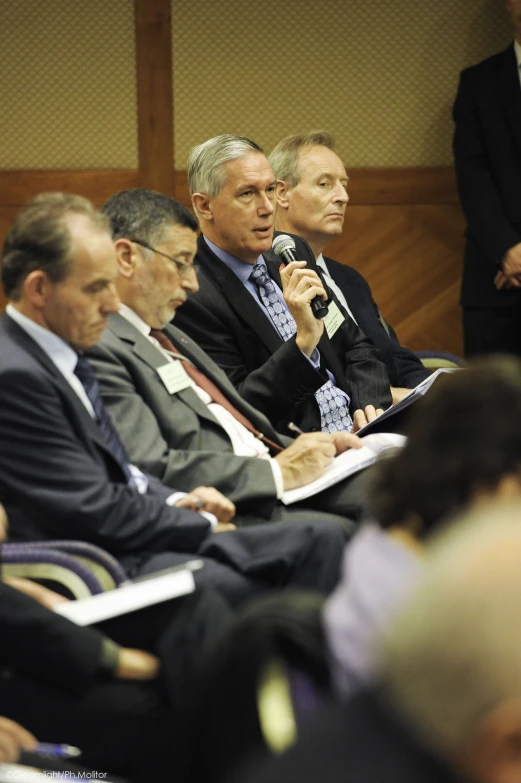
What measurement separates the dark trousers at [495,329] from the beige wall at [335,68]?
1.23 meters

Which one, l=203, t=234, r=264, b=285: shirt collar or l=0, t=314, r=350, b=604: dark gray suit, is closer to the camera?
l=0, t=314, r=350, b=604: dark gray suit

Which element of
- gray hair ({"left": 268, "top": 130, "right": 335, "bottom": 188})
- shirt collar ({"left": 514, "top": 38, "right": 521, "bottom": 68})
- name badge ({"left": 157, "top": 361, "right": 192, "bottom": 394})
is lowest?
name badge ({"left": 157, "top": 361, "right": 192, "bottom": 394})

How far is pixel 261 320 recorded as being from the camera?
12.3 feet

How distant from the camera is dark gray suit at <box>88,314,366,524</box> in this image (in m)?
2.85

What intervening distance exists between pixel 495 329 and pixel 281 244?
187 cm

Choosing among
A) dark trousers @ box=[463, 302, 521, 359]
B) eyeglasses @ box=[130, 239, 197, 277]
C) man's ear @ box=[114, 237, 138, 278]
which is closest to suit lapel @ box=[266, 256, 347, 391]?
eyeglasses @ box=[130, 239, 197, 277]

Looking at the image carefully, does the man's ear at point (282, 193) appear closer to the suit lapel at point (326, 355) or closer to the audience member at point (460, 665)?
the suit lapel at point (326, 355)

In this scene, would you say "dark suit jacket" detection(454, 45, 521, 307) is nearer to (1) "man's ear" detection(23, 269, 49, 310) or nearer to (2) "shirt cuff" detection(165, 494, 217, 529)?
(2) "shirt cuff" detection(165, 494, 217, 529)

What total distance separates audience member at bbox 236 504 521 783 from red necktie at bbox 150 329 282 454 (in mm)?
2431

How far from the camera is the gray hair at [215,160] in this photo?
397 cm

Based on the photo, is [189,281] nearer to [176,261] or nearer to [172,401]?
[176,261]

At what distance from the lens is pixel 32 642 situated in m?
1.92

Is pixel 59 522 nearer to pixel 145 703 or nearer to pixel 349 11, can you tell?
pixel 145 703

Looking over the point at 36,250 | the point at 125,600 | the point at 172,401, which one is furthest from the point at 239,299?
the point at 125,600
